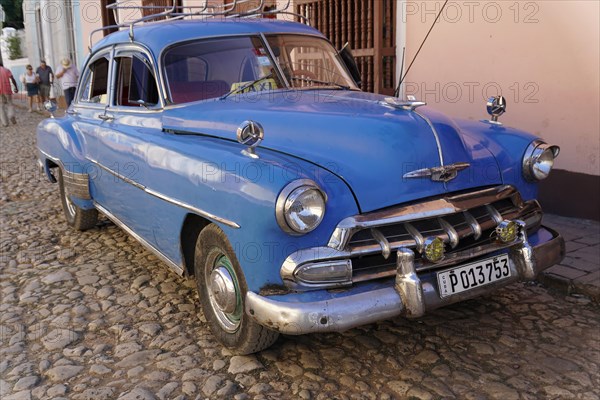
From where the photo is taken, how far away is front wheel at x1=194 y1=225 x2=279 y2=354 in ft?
9.40

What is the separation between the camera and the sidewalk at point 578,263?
3.83 m

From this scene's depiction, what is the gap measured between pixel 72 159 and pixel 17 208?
1978 millimetres

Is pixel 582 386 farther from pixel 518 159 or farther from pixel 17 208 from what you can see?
pixel 17 208

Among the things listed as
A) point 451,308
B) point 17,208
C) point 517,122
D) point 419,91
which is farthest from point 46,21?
point 451,308

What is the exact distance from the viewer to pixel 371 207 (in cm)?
270

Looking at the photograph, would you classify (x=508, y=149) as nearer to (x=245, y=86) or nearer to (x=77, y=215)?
(x=245, y=86)

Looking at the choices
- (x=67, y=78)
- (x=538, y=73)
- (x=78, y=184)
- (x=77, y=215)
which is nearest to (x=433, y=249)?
(x=78, y=184)

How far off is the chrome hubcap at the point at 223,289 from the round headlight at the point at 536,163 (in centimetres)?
173

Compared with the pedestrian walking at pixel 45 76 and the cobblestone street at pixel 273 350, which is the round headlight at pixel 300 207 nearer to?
the cobblestone street at pixel 273 350

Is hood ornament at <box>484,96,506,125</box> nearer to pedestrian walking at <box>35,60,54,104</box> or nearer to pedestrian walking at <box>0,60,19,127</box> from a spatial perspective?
pedestrian walking at <box>0,60,19,127</box>

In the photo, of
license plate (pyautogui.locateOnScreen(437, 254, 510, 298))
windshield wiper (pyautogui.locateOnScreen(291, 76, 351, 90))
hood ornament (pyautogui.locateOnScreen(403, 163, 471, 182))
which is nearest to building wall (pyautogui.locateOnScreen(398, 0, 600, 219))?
windshield wiper (pyautogui.locateOnScreen(291, 76, 351, 90))

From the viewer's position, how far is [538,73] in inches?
214

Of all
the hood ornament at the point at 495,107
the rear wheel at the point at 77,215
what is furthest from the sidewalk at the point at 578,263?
the rear wheel at the point at 77,215

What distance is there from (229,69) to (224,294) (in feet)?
5.09
